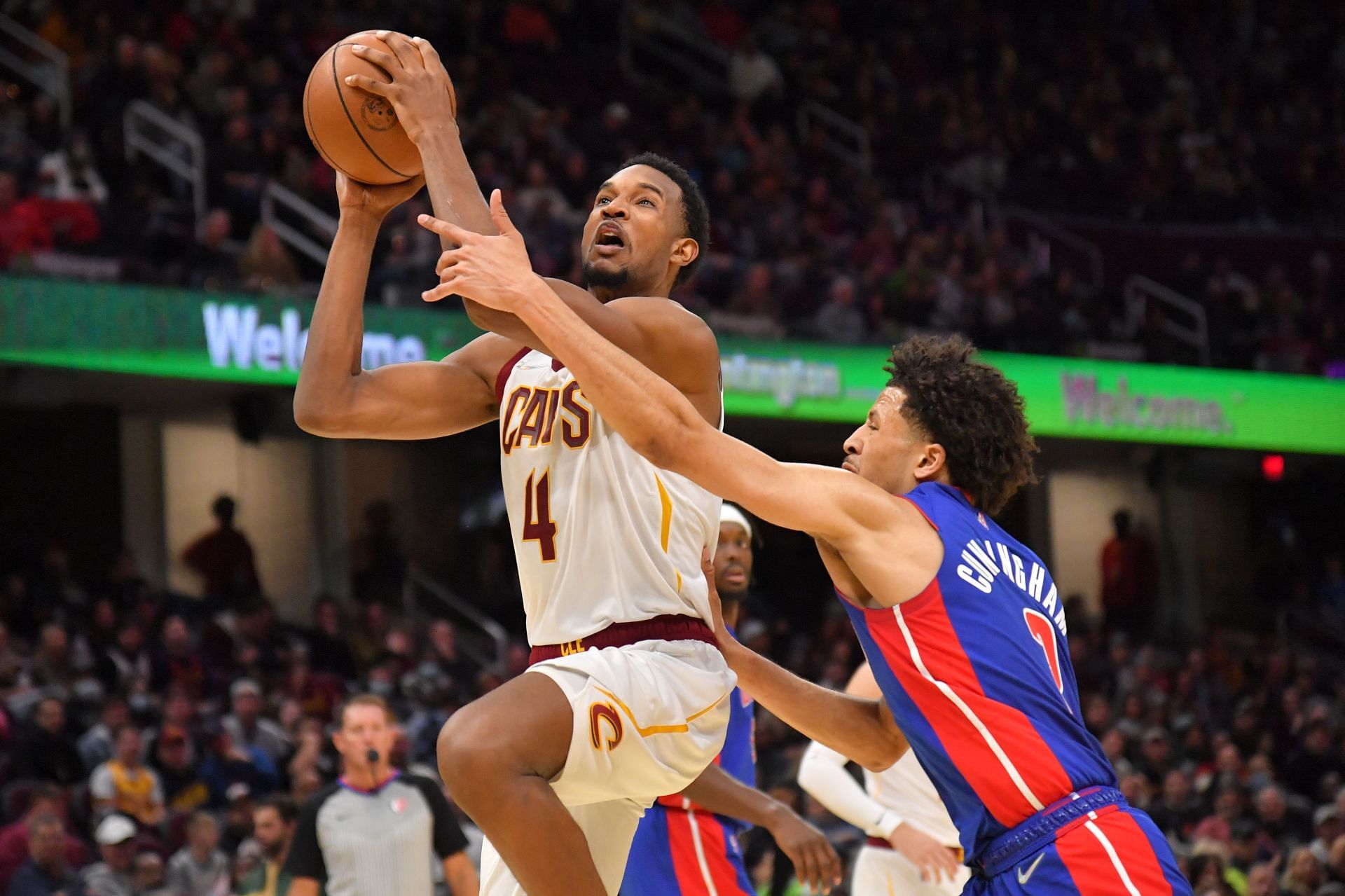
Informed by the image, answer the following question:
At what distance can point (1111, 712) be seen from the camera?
16.1 meters

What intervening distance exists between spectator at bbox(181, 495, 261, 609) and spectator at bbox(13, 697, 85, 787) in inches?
191

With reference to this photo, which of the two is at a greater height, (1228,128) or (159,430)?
(1228,128)

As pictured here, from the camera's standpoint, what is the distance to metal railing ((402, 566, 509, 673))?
15.6m

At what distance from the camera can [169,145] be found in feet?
45.4

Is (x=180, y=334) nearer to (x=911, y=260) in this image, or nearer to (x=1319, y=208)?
(x=911, y=260)

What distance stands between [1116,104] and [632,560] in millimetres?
19857

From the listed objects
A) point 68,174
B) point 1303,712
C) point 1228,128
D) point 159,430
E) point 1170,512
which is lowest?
point 1303,712

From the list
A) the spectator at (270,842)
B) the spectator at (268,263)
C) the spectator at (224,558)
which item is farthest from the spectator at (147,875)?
the spectator at (224,558)

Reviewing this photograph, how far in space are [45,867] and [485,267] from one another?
233 inches

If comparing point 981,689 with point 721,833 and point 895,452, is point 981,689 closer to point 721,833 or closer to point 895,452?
point 895,452

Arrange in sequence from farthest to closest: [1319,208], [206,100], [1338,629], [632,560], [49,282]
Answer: [1319,208]
[1338,629]
[206,100]
[49,282]
[632,560]

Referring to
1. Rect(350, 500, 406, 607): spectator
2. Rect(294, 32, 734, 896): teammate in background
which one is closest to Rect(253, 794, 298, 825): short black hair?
Rect(294, 32, 734, 896): teammate in background

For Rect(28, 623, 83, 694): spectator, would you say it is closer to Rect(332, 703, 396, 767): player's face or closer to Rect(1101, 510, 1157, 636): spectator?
Rect(332, 703, 396, 767): player's face

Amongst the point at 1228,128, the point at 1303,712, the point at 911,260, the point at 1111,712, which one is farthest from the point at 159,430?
the point at 1228,128
